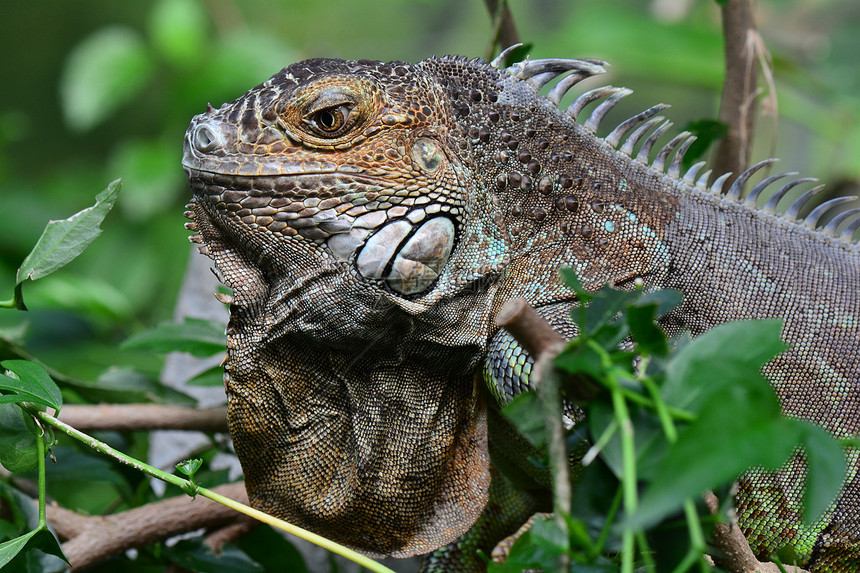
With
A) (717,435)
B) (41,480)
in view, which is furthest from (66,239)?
(717,435)

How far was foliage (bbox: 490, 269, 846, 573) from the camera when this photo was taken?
2.72 feet

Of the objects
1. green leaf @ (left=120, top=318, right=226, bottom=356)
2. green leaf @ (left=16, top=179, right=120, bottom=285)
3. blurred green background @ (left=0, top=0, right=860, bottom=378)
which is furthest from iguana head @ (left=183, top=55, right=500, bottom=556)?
blurred green background @ (left=0, top=0, right=860, bottom=378)

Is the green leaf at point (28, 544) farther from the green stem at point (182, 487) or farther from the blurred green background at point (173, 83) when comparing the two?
the blurred green background at point (173, 83)

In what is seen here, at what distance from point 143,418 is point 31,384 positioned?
123cm

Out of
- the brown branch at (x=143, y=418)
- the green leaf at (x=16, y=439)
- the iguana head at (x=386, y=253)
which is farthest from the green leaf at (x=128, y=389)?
the green leaf at (x=16, y=439)

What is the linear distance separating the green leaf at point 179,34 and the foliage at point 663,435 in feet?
19.6

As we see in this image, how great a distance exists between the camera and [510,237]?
1977 millimetres

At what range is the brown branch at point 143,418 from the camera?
2.55m

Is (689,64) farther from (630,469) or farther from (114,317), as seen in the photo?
(630,469)

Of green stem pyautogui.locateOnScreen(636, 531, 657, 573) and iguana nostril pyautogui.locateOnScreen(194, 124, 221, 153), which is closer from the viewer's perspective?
green stem pyautogui.locateOnScreen(636, 531, 657, 573)

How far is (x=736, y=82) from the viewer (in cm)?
303

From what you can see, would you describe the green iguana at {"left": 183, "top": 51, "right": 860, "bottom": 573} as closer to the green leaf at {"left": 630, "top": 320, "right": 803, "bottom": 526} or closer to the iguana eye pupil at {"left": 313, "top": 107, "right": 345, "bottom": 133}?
the iguana eye pupil at {"left": 313, "top": 107, "right": 345, "bottom": 133}

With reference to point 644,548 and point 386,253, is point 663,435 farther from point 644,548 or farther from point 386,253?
point 386,253

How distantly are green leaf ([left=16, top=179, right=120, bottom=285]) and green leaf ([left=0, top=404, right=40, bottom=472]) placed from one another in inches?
12.6
